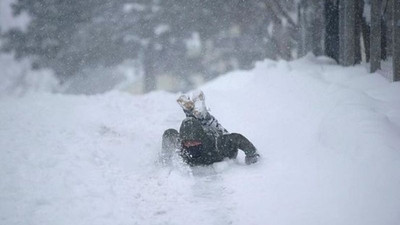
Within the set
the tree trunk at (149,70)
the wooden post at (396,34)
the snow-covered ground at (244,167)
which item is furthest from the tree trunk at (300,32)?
the tree trunk at (149,70)

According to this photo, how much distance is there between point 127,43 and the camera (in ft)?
43.3

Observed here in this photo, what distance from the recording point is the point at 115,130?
859 cm

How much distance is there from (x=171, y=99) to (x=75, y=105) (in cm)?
268

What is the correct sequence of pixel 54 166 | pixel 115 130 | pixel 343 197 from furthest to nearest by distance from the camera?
pixel 115 130 < pixel 54 166 < pixel 343 197

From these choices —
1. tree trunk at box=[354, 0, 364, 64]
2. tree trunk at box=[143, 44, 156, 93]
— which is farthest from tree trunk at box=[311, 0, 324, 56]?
tree trunk at box=[143, 44, 156, 93]

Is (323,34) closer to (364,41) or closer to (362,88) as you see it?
(364,41)

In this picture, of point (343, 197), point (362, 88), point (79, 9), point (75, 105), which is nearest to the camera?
point (343, 197)

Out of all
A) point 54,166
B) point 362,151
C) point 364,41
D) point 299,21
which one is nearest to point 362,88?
point 364,41

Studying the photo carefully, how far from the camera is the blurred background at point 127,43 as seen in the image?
1255 centimetres

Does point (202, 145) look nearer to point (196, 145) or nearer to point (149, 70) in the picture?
point (196, 145)

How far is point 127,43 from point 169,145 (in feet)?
26.9

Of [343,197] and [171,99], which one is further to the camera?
[171,99]

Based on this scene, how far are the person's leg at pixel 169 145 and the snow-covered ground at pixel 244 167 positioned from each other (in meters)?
0.17

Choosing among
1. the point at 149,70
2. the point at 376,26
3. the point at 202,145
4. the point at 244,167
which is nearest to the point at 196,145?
the point at 202,145
